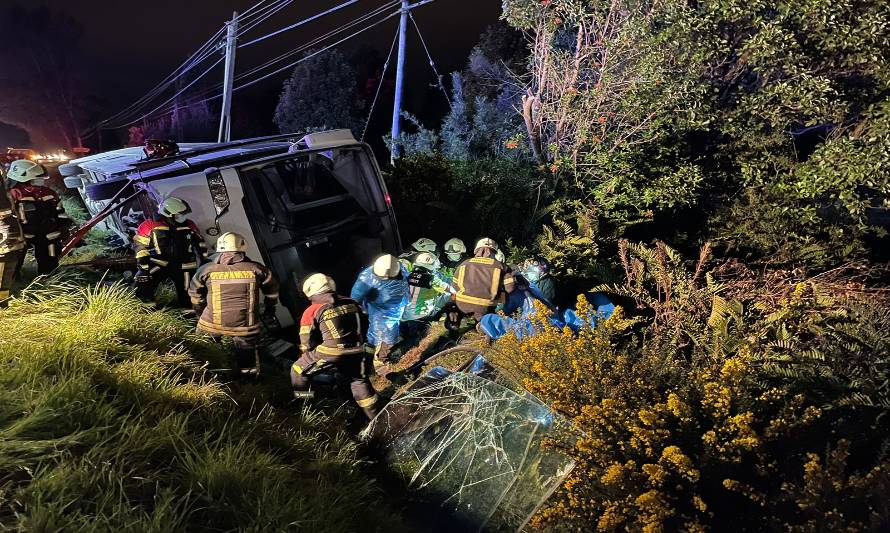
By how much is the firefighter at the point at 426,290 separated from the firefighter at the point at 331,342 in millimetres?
1289

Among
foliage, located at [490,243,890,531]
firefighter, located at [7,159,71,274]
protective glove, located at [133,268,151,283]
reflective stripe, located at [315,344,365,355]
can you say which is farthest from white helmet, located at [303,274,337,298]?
firefighter, located at [7,159,71,274]

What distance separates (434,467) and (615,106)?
646 cm

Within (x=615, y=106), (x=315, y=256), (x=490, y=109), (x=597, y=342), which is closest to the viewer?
(x=597, y=342)

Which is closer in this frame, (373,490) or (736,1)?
(373,490)

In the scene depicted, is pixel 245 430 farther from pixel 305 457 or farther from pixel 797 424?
pixel 797 424

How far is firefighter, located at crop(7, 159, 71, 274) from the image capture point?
5.43m

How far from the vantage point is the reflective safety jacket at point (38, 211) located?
5.41 m

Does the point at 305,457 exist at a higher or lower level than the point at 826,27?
lower

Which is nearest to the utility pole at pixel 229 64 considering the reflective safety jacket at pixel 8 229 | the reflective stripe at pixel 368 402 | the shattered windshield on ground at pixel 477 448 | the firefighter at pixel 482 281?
the reflective safety jacket at pixel 8 229

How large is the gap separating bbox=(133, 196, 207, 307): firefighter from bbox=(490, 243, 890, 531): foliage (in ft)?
11.0

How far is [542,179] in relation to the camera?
853 centimetres

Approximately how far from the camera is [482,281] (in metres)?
5.40

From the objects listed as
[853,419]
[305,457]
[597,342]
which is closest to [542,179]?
[597,342]

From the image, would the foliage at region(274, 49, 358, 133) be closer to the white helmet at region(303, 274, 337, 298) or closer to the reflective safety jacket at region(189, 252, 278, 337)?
the reflective safety jacket at region(189, 252, 278, 337)
